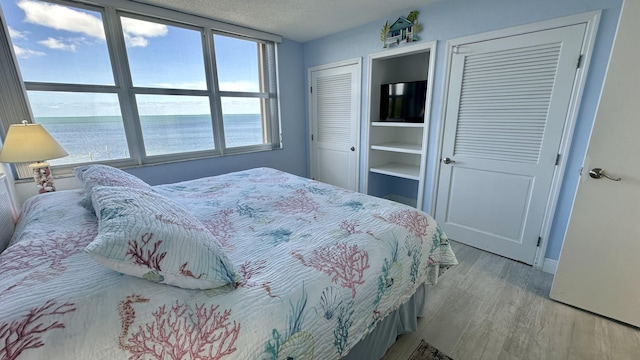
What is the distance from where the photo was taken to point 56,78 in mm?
2143

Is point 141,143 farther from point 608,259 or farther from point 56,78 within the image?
point 608,259

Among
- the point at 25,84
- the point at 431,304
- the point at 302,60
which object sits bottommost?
the point at 431,304

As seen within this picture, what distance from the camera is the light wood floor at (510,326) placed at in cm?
139

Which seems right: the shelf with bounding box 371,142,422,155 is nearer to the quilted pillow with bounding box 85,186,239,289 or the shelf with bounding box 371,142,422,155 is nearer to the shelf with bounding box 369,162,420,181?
the shelf with bounding box 369,162,420,181

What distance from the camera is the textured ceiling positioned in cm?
235

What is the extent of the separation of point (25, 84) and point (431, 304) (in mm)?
3579

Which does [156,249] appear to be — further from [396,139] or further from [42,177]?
[396,139]

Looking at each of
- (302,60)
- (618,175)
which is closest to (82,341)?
(618,175)

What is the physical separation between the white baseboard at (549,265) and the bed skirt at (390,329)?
1.33 metres

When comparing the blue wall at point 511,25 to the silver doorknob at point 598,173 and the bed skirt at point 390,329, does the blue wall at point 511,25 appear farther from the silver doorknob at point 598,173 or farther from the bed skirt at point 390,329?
the bed skirt at point 390,329

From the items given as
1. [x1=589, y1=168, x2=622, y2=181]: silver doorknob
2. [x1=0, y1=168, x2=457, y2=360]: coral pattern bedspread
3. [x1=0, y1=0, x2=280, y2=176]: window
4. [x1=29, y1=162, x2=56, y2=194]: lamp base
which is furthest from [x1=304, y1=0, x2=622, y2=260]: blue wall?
[x1=29, y1=162, x2=56, y2=194]: lamp base

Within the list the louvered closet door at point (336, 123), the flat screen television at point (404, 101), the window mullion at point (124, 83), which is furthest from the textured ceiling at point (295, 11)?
the flat screen television at point (404, 101)

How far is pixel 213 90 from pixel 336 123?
5.33 feet

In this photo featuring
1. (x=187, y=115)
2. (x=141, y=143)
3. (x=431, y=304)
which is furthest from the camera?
(x=187, y=115)
